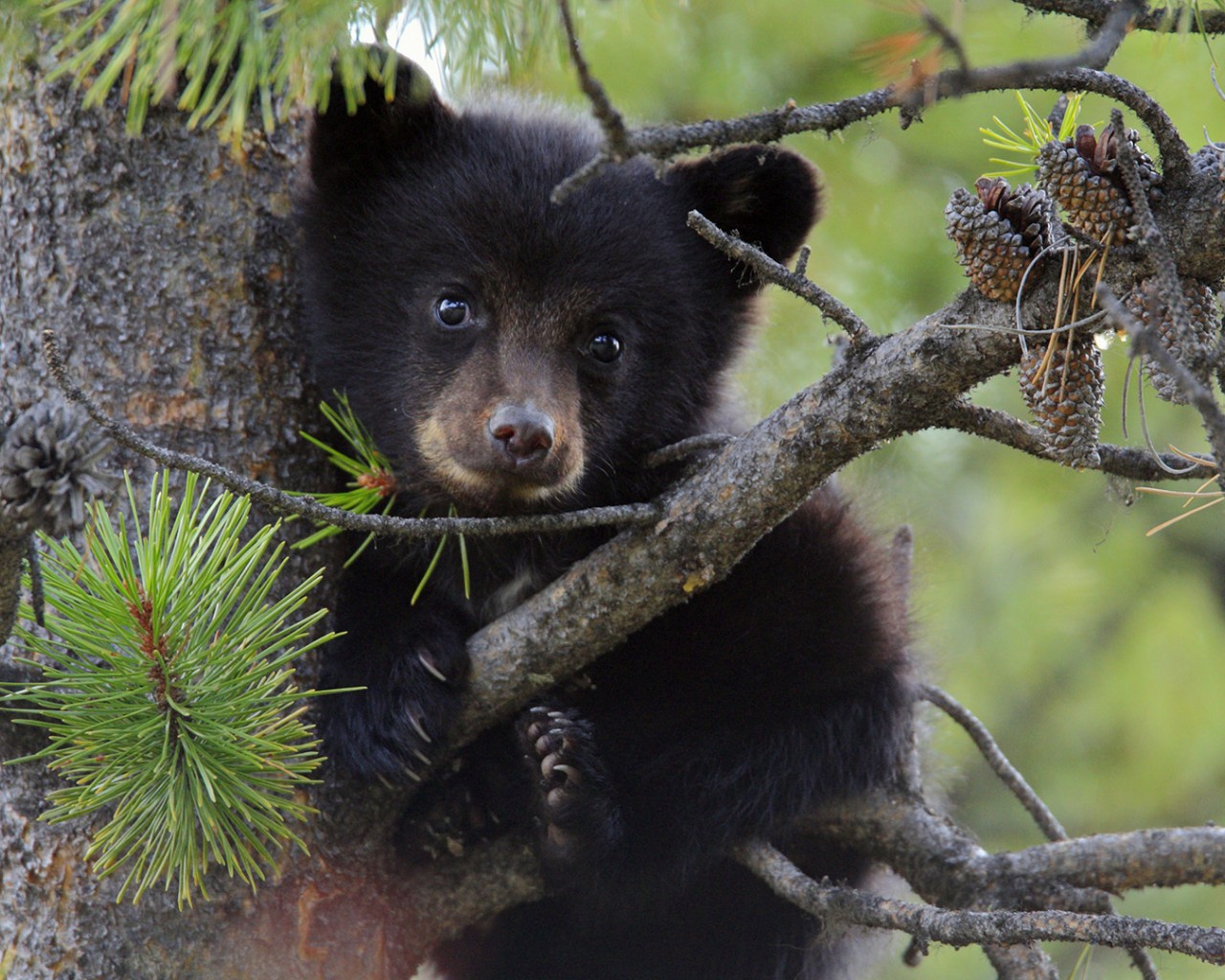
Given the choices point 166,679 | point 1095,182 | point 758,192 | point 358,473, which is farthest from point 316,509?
point 758,192

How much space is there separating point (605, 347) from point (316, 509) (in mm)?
1290

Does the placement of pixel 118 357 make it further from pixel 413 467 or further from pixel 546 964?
pixel 546 964

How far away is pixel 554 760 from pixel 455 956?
1025 mm

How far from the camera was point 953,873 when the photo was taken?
8.79 ft

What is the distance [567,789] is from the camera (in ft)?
9.30

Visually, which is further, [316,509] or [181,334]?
[181,334]

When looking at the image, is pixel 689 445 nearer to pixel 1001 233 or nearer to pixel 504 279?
pixel 504 279

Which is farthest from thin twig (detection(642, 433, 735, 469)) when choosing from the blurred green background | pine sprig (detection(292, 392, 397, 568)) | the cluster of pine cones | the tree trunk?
the blurred green background

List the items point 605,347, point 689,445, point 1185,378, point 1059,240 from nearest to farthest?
point 1185,378 → point 1059,240 → point 689,445 → point 605,347

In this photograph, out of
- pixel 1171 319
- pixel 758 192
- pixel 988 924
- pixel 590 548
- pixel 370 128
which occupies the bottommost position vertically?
pixel 988 924

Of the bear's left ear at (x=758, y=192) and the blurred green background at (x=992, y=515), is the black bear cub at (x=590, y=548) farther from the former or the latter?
the blurred green background at (x=992, y=515)

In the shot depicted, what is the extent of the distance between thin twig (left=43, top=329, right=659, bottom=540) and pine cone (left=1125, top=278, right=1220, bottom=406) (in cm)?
102

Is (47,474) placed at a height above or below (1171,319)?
below

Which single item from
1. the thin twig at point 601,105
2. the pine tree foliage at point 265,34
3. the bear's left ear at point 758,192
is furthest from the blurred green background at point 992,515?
the thin twig at point 601,105
